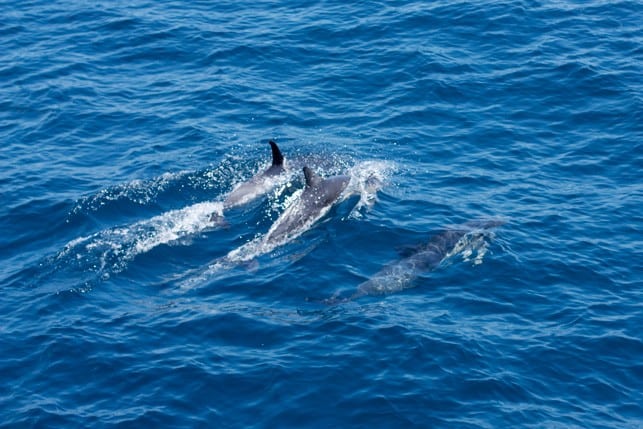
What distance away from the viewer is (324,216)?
32531mm

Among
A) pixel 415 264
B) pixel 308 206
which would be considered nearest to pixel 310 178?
pixel 308 206

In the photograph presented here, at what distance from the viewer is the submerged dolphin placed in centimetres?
2805

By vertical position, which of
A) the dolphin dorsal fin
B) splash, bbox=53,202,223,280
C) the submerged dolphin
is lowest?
the submerged dolphin

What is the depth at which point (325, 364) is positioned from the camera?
24625mm

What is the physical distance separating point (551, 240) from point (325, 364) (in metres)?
10.0

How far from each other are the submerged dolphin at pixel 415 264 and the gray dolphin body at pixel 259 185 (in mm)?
6837

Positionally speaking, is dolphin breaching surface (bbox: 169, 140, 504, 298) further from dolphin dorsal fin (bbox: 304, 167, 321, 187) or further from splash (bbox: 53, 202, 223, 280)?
splash (bbox: 53, 202, 223, 280)

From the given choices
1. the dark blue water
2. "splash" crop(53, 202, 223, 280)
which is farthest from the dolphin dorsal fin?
"splash" crop(53, 202, 223, 280)

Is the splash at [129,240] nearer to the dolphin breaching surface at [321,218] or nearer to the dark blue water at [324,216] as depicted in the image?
the dark blue water at [324,216]

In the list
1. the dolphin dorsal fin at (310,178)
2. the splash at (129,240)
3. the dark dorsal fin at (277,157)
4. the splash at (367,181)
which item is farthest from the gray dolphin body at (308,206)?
the splash at (129,240)

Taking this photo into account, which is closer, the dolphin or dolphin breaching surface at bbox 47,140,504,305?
dolphin breaching surface at bbox 47,140,504,305

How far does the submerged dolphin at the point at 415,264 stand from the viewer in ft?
92.0

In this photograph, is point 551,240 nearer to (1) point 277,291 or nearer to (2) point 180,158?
(1) point 277,291

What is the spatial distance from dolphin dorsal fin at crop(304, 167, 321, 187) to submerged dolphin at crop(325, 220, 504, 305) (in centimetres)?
478
